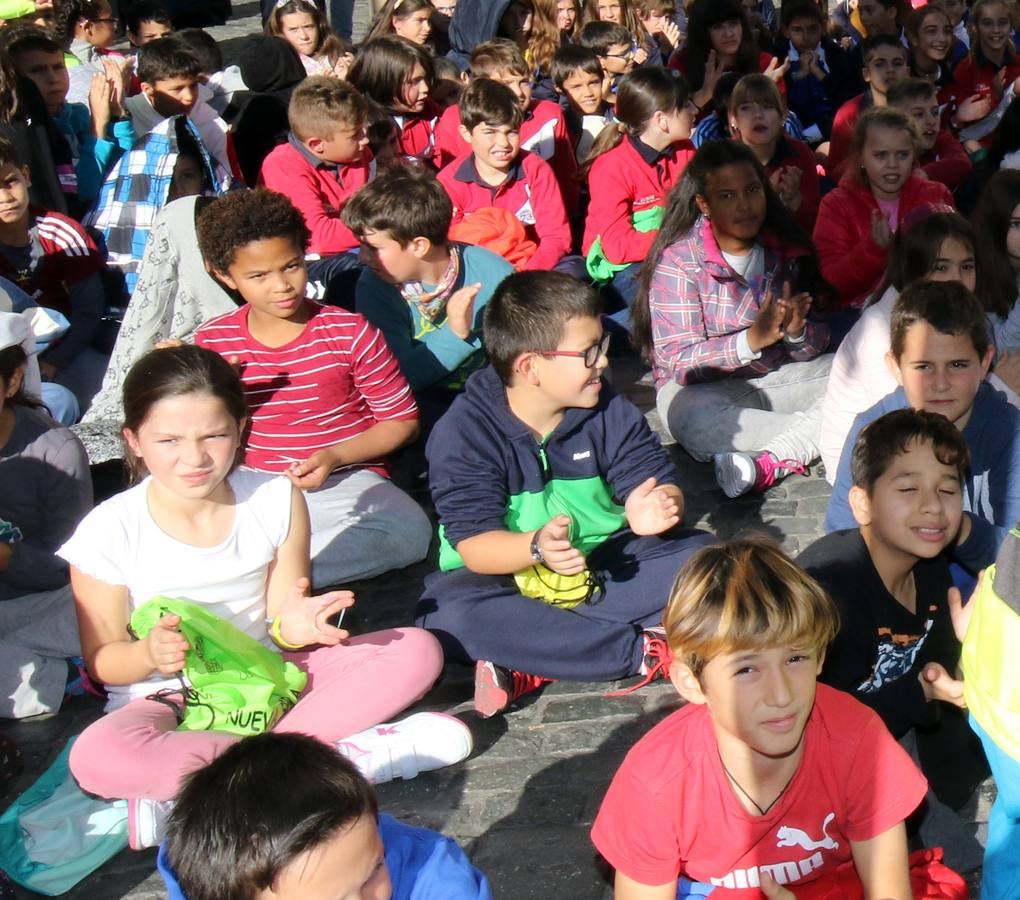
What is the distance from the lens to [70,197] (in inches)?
250

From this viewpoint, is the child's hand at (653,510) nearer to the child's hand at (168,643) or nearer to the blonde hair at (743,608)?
the blonde hair at (743,608)

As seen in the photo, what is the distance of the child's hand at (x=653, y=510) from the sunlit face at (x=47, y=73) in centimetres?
414

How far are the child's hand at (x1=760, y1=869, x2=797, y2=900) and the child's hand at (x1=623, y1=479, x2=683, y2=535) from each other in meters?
1.17

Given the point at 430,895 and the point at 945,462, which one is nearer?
the point at 430,895

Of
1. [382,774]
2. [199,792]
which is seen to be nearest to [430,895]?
[199,792]

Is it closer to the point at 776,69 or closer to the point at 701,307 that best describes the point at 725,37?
the point at 776,69

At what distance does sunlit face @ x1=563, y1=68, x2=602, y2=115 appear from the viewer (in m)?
7.38

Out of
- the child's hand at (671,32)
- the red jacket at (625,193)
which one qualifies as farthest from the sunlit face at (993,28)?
the red jacket at (625,193)

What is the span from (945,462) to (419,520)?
181cm

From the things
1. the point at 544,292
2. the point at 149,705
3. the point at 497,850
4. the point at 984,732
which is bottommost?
the point at 497,850

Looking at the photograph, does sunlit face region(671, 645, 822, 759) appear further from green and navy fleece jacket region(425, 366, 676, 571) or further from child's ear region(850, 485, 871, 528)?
green and navy fleece jacket region(425, 366, 676, 571)

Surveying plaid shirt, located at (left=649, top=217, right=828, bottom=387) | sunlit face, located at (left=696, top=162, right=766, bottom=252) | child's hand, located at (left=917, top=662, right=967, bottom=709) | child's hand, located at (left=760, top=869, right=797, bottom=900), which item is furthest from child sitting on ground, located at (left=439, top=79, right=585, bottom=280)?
child's hand, located at (left=760, top=869, right=797, bottom=900)

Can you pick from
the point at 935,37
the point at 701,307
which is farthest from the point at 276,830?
the point at 935,37

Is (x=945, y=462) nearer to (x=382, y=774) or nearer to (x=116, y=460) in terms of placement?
(x=382, y=774)
